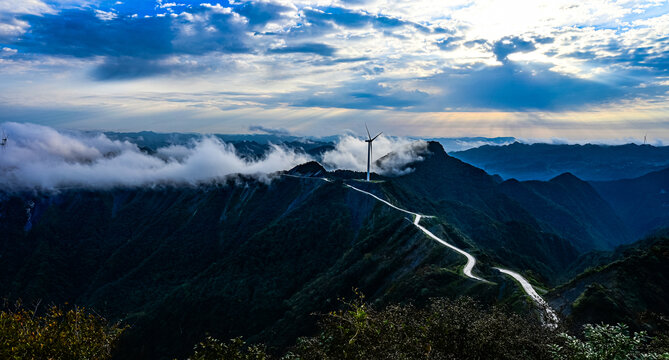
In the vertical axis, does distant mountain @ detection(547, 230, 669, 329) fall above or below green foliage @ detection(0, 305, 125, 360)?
below

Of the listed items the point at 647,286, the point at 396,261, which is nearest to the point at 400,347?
the point at 647,286

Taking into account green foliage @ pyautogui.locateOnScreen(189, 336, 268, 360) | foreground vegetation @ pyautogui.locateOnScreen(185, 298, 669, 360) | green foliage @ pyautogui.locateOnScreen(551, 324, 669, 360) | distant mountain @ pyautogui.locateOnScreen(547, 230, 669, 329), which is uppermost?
green foliage @ pyautogui.locateOnScreen(551, 324, 669, 360)

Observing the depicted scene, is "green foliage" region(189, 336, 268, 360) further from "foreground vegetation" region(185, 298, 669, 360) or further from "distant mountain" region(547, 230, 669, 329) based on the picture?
"distant mountain" region(547, 230, 669, 329)

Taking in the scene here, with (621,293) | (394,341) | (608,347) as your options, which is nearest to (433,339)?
(394,341)

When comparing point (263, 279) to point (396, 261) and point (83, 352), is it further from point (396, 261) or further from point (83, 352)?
point (83, 352)

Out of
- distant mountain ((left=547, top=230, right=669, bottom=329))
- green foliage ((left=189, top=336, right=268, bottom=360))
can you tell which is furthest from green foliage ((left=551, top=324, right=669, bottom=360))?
distant mountain ((left=547, top=230, right=669, bottom=329))

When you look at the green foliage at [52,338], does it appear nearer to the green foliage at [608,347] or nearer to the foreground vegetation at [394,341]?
the foreground vegetation at [394,341]
